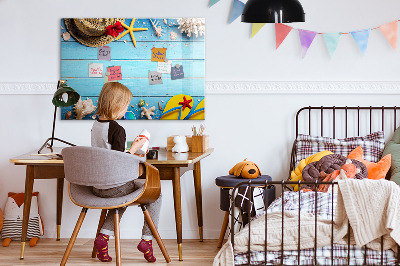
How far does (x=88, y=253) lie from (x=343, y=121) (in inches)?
78.0

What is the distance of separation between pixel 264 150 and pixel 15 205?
71.3 inches

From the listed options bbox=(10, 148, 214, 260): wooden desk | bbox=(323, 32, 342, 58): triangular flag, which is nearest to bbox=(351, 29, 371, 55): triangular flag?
bbox=(323, 32, 342, 58): triangular flag

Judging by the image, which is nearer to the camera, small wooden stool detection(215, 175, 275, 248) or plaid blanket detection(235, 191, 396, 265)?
plaid blanket detection(235, 191, 396, 265)

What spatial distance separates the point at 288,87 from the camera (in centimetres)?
418

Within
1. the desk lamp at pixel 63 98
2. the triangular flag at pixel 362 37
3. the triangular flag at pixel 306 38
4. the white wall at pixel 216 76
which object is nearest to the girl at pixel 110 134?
the desk lamp at pixel 63 98

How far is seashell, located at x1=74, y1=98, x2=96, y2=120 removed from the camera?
4.25m

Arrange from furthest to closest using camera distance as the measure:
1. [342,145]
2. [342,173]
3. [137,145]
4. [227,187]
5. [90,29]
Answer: [90,29]
[342,145]
[227,187]
[342,173]
[137,145]

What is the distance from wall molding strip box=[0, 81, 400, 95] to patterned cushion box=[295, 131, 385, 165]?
0.34 metres

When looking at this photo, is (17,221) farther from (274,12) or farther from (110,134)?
(274,12)

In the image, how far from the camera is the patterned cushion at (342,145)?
13.0 ft

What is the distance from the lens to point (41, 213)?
4.30 m

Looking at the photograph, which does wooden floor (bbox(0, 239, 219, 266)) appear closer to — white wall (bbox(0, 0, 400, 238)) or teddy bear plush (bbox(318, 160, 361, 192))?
white wall (bbox(0, 0, 400, 238))

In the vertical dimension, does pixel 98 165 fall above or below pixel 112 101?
below

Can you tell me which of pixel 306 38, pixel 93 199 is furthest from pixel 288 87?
pixel 93 199
